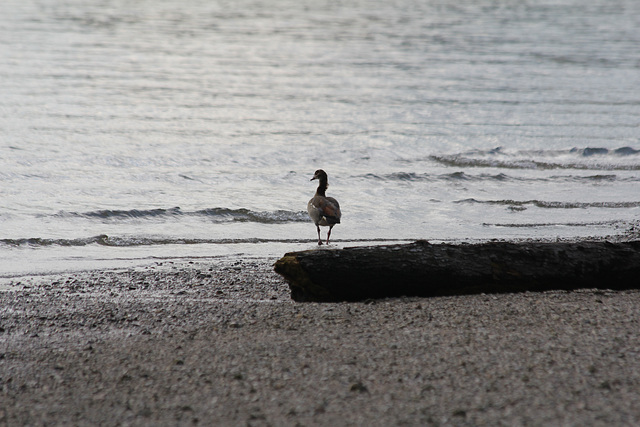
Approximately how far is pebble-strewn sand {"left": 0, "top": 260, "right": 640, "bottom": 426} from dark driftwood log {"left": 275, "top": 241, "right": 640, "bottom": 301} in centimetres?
15

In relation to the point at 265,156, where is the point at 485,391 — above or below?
above

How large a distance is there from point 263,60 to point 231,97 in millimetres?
7707

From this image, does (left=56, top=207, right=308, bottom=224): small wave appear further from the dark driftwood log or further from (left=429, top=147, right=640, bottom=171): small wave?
(left=429, top=147, right=640, bottom=171): small wave

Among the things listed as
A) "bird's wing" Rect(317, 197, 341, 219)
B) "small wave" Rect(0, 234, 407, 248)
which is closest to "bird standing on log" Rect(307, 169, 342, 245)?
"bird's wing" Rect(317, 197, 341, 219)

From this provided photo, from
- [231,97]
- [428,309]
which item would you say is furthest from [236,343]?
[231,97]

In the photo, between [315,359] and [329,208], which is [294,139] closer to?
[329,208]

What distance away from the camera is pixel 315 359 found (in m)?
4.53

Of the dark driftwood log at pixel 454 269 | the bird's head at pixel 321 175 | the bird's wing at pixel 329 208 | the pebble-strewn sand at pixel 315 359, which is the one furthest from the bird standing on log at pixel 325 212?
the dark driftwood log at pixel 454 269

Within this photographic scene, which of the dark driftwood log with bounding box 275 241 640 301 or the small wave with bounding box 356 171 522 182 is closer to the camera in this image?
the dark driftwood log with bounding box 275 241 640 301

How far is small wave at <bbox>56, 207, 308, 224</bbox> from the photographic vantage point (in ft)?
31.7

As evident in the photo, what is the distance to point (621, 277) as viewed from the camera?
609cm

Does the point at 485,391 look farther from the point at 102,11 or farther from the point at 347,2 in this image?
the point at 347,2

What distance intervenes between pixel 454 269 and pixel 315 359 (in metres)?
1.84

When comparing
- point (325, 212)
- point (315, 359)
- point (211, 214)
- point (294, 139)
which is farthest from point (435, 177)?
point (315, 359)
